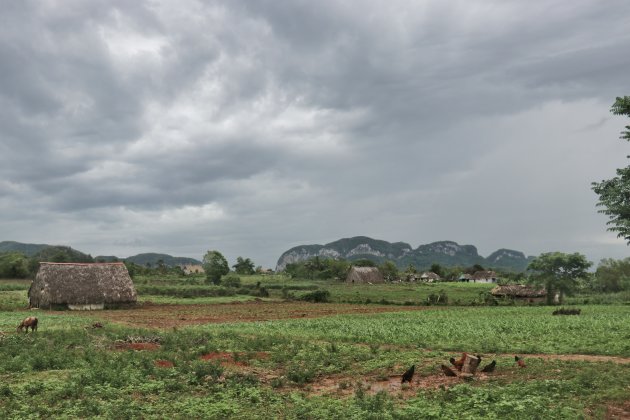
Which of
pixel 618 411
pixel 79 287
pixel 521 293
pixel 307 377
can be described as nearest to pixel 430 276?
pixel 521 293

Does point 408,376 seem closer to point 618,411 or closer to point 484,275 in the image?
point 618,411

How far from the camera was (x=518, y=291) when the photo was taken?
66.9 meters

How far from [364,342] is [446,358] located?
5.85 m

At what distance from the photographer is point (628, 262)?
10506 centimetres

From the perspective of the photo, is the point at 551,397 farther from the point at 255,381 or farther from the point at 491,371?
the point at 255,381

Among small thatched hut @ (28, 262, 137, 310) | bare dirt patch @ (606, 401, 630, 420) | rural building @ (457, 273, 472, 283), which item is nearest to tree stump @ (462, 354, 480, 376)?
bare dirt patch @ (606, 401, 630, 420)

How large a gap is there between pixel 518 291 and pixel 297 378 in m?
60.5

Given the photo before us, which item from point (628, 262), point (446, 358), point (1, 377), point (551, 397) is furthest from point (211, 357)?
point (628, 262)

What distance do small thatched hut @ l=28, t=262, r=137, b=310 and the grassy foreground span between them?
→ 27864 mm

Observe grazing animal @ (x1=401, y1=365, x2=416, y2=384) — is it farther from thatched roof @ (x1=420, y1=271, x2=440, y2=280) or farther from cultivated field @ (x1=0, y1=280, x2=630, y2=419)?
thatched roof @ (x1=420, y1=271, x2=440, y2=280)

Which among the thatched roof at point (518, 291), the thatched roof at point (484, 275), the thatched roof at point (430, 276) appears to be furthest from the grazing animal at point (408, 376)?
the thatched roof at point (484, 275)

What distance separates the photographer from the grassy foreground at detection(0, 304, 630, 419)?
10367 millimetres

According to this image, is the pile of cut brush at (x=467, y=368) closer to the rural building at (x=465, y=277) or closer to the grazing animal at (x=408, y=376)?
the grazing animal at (x=408, y=376)

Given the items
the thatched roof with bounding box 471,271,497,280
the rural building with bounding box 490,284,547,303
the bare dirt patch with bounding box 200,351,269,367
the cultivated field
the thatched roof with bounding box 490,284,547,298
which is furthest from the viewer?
the thatched roof with bounding box 471,271,497,280
